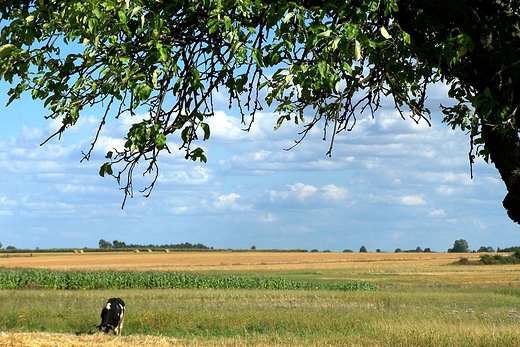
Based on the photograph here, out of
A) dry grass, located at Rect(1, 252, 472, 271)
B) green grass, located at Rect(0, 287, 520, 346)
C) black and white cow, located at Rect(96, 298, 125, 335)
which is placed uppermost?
dry grass, located at Rect(1, 252, 472, 271)

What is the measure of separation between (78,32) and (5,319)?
18.6 m

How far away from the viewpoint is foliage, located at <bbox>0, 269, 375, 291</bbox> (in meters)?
46.1

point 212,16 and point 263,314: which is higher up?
point 212,16

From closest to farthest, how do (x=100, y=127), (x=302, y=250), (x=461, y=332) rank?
(x=100, y=127)
(x=461, y=332)
(x=302, y=250)

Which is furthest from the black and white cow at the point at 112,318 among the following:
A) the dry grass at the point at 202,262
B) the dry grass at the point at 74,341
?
the dry grass at the point at 202,262

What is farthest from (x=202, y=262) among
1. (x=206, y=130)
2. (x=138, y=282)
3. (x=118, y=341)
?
(x=206, y=130)

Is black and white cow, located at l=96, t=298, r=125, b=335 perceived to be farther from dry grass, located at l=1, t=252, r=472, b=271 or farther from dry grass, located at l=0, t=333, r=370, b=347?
dry grass, located at l=1, t=252, r=472, b=271

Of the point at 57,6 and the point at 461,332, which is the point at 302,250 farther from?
the point at 57,6

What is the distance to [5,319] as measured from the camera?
74.3 feet

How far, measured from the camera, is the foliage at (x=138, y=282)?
151 feet

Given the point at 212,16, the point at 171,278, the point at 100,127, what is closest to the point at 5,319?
the point at 100,127

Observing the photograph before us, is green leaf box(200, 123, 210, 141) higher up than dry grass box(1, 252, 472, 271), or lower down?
higher up

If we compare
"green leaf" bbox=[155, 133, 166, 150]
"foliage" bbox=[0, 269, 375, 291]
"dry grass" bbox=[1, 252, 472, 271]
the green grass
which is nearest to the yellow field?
"dry grass" bbox=[1, 252, 472, 271]

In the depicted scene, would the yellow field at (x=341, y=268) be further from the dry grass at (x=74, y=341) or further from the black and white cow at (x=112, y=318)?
the dry grass at (x=74, y=341)
